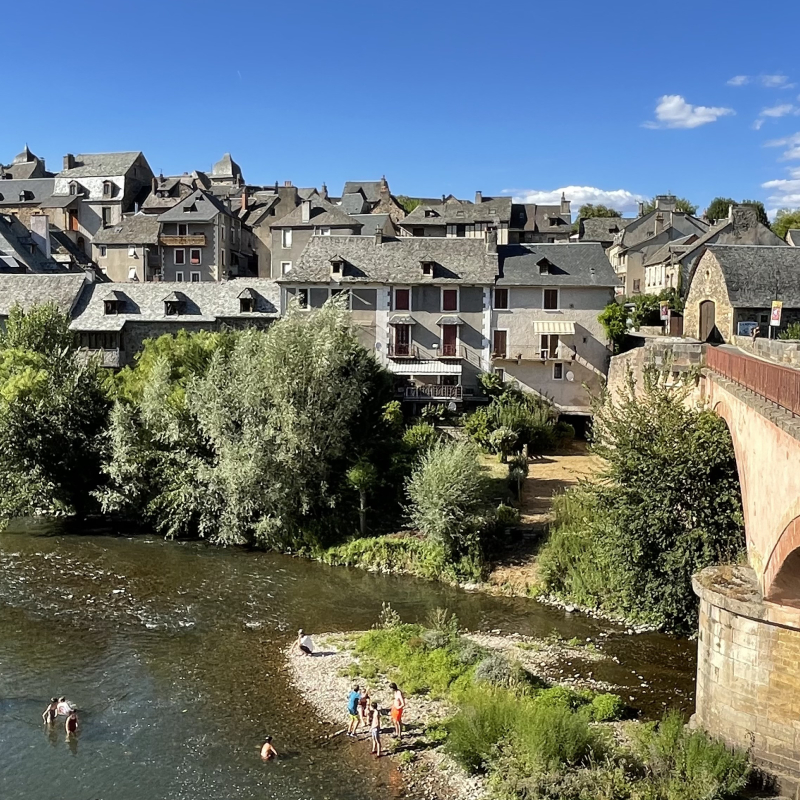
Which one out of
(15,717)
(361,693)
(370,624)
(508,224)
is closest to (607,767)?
(361,693)

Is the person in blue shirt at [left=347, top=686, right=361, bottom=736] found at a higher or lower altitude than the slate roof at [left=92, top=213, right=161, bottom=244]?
lower

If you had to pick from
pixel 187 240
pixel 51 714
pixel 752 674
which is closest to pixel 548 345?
pixel 752 674

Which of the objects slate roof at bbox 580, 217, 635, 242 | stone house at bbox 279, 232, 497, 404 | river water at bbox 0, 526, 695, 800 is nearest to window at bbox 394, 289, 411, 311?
stone house at bbox 279, 232, 497, 404

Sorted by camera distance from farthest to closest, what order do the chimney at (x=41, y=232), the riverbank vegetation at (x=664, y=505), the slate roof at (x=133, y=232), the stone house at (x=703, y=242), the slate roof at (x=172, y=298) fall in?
1. the slate roof at (x=133, y=232)
2. the stone house at (x=703, y=242)
3. the chimney at (x=41, y=232)
4. the slate roof at (x=172, y=298)
5. the riverbank vegetation at (x=664, y=505)

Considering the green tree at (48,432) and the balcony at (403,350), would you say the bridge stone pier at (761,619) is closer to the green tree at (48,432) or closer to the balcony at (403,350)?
the green tree at (48,432)

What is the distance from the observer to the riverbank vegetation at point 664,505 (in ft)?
69.5

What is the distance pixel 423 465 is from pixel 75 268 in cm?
4280

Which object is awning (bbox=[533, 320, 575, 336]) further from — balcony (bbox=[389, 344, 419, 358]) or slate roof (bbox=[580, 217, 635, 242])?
slate roof (bbox=[580, 217, 635, 242])

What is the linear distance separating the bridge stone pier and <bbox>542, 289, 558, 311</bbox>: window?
26083 mm

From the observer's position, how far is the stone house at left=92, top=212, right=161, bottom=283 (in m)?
65.1

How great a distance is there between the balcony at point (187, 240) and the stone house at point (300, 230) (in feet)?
20.9

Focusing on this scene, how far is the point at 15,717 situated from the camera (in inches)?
701

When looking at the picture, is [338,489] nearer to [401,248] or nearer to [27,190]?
[401,248]

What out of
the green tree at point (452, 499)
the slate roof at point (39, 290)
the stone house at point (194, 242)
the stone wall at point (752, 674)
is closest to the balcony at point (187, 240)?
the stone house at point (194, 242)
